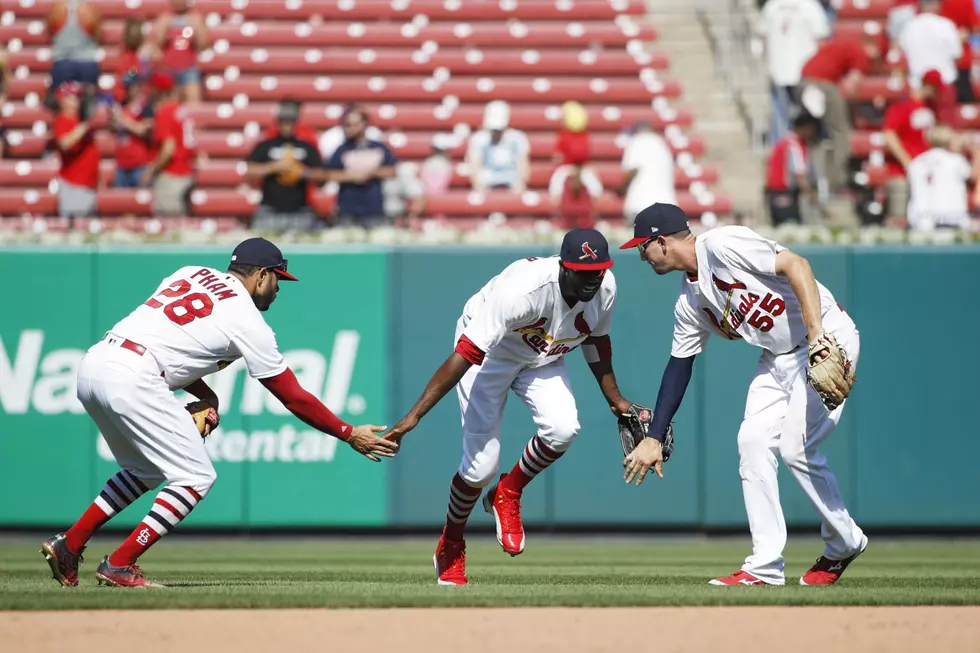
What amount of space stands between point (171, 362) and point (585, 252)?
2136 millimetres

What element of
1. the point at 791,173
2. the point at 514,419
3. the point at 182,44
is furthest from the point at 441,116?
the point at 514,419

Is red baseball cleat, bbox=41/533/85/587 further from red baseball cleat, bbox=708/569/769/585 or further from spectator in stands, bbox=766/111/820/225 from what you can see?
spectator in stands, bbox=766/111/820/225

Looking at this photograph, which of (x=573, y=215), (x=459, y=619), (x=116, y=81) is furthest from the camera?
(x=116, y=81)

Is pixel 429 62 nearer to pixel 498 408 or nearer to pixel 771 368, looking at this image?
pixel 498 408

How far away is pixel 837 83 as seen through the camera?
49.0 feet

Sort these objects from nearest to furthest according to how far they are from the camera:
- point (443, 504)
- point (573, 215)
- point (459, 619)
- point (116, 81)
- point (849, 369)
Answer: point (459, 619) → point (849, 369) → point (443, 504) → point (573, 215) → point (116, 81)

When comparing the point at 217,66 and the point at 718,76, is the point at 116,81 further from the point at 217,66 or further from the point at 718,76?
the point at 718,76

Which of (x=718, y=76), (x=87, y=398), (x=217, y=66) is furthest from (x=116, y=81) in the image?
(x=87, y=398)

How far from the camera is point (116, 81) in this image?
1636cm

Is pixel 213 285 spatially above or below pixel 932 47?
below

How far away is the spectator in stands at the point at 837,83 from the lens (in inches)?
537

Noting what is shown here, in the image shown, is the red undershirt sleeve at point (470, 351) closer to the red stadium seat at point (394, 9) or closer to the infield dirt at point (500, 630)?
the infield dirt at point (500, 630)

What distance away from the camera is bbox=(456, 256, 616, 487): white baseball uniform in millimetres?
7426

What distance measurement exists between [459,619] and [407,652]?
0.73 m
